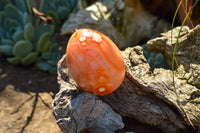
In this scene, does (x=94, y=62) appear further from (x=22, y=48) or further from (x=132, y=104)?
(x=22, y=48)

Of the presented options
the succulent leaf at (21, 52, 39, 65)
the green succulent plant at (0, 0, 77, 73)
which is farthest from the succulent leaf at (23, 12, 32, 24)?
the succulent leaf at (21, 52, 39, 65)

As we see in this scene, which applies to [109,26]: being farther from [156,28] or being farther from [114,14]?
[156,28]

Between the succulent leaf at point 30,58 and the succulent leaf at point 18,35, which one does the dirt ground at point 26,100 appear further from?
the succulent leaf at point 18,35

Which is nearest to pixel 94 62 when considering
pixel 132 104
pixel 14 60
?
pixel 132 104

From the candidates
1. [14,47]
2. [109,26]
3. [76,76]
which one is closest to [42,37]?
[14,47]

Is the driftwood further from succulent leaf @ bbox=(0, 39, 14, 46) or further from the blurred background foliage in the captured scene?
succulent leaf @ bbox=(0, 39, 14, 46)

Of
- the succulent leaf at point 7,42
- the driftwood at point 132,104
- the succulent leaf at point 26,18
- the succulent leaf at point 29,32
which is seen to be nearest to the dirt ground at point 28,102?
the driftwood at point 132,104
